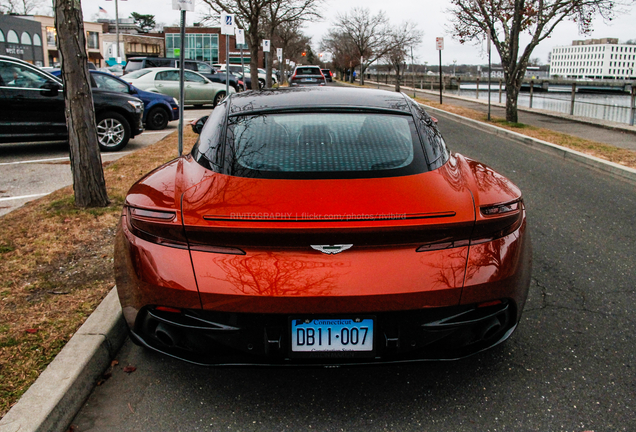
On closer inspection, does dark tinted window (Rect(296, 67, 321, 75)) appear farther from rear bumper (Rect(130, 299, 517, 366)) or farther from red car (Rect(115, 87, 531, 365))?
rear bumper (Rect(130, 299, 517, 366))

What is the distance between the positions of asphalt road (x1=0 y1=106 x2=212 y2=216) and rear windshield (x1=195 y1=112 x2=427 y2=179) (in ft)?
14.1

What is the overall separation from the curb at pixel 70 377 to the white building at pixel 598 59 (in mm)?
112172

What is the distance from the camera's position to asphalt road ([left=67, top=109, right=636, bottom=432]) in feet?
7.89

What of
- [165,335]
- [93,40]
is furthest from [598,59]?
[165,335]

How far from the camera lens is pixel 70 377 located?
253 centimetres

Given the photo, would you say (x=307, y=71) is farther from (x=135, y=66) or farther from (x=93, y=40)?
(x=93, y=40)

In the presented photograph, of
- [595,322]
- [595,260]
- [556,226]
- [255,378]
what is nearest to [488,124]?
[556,226]

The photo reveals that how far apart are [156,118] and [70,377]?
12675mm

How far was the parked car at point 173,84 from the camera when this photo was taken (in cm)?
1820

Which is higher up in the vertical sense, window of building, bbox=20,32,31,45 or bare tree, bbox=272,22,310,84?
bare tree, bbox=272,22,310,84

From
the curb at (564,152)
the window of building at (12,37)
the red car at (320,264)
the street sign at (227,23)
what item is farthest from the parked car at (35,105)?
the window of building at (12,37)

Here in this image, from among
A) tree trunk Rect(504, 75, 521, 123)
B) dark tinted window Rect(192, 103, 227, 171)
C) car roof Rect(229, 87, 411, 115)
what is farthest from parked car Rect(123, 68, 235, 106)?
dark tinted window Rect(192, 103, 227, 171)

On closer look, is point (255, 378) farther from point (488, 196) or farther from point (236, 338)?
point (488, 196)

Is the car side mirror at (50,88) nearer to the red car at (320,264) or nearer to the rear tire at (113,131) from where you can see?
the rear tire at (113,131)
